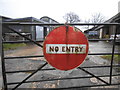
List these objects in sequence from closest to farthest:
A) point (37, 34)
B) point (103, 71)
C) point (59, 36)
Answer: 1. point (59, 36)
2. point (103, 71)
3. point (37, 34)

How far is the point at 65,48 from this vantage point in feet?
5.10

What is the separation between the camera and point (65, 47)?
61.1 inches

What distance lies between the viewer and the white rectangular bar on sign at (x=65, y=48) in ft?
5.06

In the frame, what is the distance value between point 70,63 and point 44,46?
0.45 m

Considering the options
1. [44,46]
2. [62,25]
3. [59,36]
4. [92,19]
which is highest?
[92,19]

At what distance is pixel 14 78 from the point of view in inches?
98.3

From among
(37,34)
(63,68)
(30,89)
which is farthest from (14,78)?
(37,34)

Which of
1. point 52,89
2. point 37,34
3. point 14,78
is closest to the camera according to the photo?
point 52,89

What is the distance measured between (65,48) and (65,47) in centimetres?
1

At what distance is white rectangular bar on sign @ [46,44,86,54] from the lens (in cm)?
154

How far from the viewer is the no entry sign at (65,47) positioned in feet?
5.01

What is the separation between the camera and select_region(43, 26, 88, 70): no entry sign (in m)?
1.53

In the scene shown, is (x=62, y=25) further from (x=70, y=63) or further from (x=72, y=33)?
(x=70, y=63)

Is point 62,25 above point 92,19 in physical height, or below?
below
